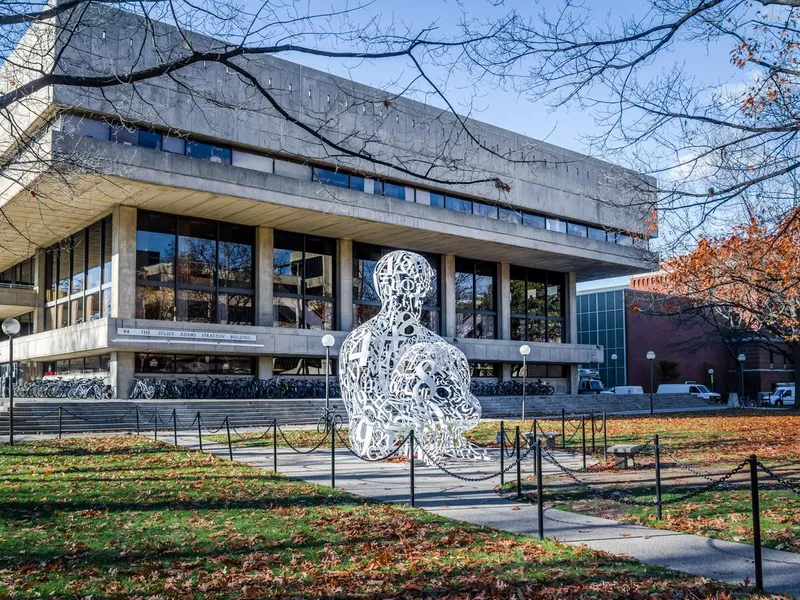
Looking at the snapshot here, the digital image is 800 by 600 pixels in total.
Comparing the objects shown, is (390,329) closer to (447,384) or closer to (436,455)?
(447,384)

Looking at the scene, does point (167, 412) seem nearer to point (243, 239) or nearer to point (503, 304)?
point (243, 239)

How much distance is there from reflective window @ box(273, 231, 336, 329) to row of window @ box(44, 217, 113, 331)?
8.79 metres

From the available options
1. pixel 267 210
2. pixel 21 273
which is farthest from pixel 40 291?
pixel 267 210

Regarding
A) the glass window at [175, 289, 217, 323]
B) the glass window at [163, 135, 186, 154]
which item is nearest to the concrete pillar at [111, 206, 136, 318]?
the glass window at [175, 289, 217, 323]

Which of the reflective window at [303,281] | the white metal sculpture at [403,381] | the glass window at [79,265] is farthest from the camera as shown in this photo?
the reflective window at [303,281]

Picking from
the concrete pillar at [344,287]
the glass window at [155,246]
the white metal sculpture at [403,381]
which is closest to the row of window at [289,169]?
the glass window at [155,246]

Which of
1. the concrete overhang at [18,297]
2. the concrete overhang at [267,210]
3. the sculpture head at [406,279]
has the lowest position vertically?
the sculpture head at [406,279]

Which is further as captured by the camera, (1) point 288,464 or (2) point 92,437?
(2) point 92,437

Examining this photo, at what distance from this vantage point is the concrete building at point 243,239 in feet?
107

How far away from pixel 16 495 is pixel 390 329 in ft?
27.5

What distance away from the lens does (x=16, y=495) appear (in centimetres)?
1179

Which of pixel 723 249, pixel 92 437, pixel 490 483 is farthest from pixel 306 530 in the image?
pixel 723 249

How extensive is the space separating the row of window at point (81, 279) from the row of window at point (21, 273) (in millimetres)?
2533

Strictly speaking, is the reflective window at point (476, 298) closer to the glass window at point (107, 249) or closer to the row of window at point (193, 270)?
the row of window at point (193, 270)
